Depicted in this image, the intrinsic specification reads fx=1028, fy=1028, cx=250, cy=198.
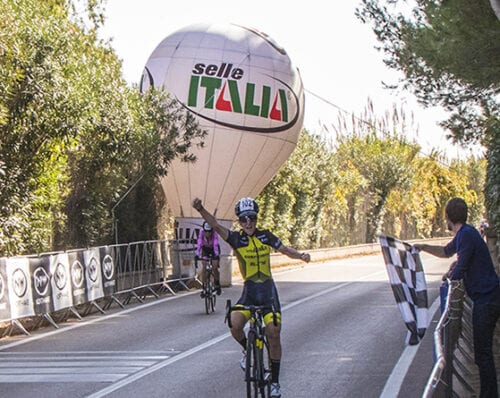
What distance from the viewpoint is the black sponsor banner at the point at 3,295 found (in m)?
16.0

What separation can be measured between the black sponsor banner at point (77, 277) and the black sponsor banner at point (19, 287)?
6.52ft

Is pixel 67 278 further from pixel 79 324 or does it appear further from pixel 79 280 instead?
pixel 79 324

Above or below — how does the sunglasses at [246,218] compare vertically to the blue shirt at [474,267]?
above

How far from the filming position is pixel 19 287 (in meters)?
16.8

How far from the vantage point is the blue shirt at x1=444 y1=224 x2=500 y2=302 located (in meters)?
9.51

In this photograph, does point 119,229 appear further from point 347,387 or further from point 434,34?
point 347,387

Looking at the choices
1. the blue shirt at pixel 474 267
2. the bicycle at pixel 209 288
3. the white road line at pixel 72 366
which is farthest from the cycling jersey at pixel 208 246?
the blue shirt at pixel 474 267

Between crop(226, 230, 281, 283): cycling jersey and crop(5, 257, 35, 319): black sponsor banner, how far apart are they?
7.05 meters

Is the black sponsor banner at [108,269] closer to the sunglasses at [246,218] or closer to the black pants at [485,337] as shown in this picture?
the sunglasses at [246,218]

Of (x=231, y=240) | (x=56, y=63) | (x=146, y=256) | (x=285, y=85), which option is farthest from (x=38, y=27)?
(x=285, y=85)

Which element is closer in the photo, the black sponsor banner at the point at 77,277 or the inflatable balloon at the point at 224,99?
the black sponsor banner at the point at 77,277

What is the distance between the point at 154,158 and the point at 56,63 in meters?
7.92

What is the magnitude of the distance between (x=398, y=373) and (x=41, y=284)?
7.61 metres

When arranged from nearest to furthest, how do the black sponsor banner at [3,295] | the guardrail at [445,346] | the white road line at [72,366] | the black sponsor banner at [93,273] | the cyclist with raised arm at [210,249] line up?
the guardrail at [445,346] < the white road line at [72,366] < the black sponsor banner at [3,295] < the black sponsor banner at [93,273] < the cyclist with raised arm at [210,249]
